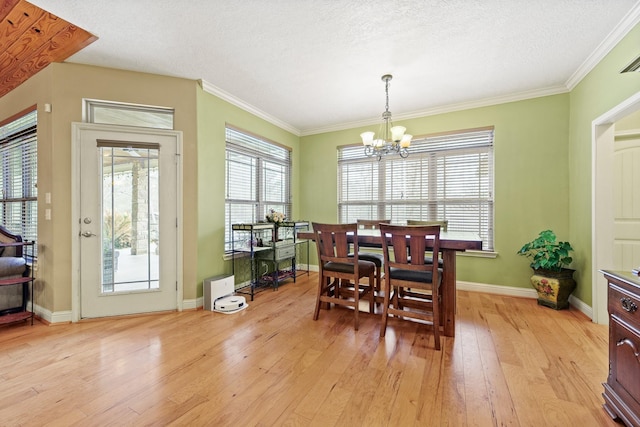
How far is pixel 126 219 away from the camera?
294cm

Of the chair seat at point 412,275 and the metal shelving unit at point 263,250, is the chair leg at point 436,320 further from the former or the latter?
the metal shelving unit at point 263,250

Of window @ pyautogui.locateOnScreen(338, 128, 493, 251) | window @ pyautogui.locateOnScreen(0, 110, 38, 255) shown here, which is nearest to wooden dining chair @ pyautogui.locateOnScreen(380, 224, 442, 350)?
window @ pyautogui.locateOnScreen(338, 128, 493, 251)

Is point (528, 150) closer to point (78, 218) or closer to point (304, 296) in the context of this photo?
point (304, 296)

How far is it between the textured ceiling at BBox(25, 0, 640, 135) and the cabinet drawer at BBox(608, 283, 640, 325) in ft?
6.88

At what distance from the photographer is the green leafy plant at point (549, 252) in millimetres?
3041

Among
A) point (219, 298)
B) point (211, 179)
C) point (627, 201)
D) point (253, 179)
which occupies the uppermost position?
point (253, 179)

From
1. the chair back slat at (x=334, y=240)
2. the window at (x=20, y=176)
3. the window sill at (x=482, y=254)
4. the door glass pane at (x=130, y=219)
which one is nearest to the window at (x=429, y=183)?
the window sill at (x=482, y=254)

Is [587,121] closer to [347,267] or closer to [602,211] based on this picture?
[602,211]

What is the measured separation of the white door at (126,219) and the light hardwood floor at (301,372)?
294mm

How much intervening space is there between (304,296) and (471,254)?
2.46m

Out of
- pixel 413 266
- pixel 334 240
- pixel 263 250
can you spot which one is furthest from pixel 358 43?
pixel 263 250

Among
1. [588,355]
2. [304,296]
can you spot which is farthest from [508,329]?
[304,296]

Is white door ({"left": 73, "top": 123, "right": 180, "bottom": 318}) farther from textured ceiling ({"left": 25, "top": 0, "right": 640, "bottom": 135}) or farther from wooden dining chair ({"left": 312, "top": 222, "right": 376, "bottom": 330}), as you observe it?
wooden dining chair ({"left": 312, "top": 222, "right": 376, "bottom": 330})

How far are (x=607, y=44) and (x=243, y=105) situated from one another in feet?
13.2
